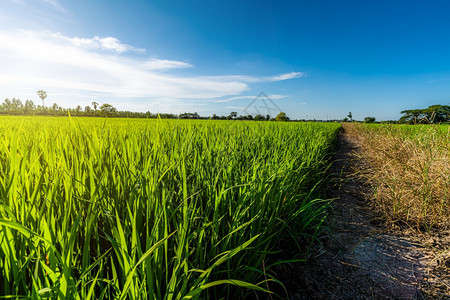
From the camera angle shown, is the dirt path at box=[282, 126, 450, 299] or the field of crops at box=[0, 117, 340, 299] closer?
the field of crops at box=[0, 117, 340, 299]

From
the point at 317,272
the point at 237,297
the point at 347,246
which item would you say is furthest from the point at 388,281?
the point at 237,297

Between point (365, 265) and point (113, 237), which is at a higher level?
point (113, 237)

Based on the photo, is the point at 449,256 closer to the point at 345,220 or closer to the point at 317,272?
the point at 345,220

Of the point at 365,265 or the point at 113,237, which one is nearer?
the point at 113,237

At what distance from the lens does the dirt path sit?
56.1 inches

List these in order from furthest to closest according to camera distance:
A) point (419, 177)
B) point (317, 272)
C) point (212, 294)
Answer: point (419, 177) < point (317, 272) < point (212, 294)

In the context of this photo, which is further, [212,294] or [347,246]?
[347,246]

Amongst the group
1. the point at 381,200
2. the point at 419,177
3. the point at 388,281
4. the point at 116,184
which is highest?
the point at 116,184

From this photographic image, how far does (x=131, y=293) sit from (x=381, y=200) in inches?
127

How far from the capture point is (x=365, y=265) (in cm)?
171

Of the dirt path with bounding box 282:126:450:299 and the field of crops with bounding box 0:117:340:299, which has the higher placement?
the field of crops with bounding box 0:117:340:299

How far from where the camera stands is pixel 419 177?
2.65 m

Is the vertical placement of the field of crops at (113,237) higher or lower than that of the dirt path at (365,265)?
higher

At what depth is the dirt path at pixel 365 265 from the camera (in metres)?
1.43
